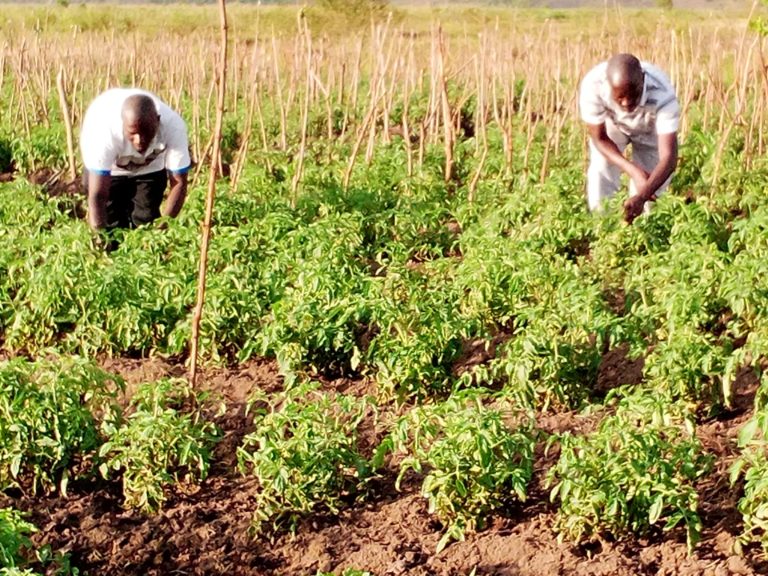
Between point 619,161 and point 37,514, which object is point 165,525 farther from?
point 619,161

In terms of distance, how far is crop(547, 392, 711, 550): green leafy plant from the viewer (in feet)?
10.5

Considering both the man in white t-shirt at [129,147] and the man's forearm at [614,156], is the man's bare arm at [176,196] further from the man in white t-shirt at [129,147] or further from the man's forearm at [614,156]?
the man's forearm at [614,156]

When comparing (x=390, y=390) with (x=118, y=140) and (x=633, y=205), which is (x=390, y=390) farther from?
(x=118, y=140)

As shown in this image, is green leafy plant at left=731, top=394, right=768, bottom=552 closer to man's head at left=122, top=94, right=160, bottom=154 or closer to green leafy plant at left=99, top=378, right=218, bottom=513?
green leafy plant at left=99, top=378, right=218, bottom=513

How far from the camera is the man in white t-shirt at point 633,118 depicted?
5756 mm

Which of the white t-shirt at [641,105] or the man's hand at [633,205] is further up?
the white t-shirt at [641,105]

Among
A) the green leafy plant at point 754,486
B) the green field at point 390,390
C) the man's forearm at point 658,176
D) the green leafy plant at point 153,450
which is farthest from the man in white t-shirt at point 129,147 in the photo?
the green leafy plant at point 754,486

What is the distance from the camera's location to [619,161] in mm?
5973

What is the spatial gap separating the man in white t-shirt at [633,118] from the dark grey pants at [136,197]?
2601 millimetres

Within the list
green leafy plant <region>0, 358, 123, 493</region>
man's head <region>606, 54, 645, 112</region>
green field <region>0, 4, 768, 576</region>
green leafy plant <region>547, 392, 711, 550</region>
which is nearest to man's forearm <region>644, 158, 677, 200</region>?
green field <region>0, 4, 768, 576</region>

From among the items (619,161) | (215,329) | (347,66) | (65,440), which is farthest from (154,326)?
(347,66)

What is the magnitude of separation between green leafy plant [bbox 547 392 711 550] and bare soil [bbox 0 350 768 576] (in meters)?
0.09

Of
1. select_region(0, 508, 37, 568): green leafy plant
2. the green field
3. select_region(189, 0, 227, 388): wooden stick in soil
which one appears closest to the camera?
select_region(0, 508, 37, 568): green leafy plant

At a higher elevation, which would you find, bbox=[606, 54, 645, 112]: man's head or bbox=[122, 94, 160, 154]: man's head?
bbox=[606, 54, 645, 112]: man's head
